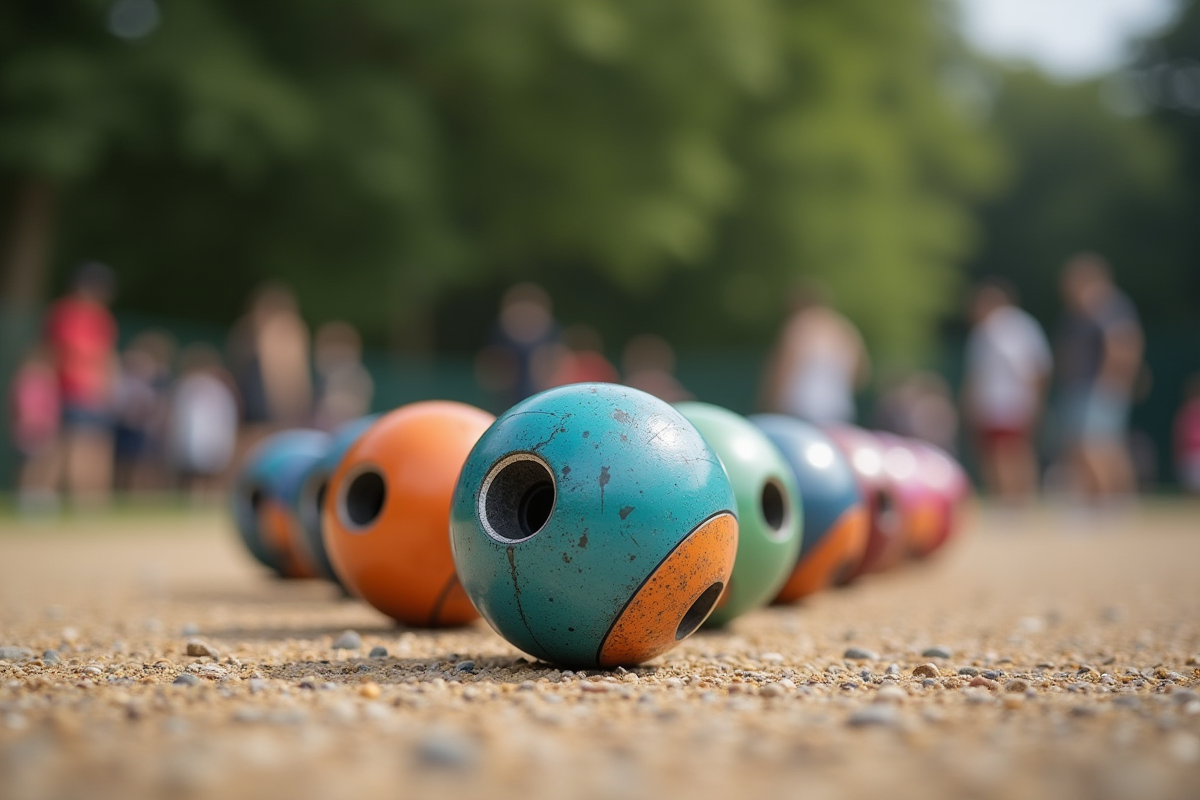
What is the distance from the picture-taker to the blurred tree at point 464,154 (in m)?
19.1

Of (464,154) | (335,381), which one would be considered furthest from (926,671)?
(464,154)

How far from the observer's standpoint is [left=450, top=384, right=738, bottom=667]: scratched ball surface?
4.03m

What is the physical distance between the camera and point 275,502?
7.72 meters

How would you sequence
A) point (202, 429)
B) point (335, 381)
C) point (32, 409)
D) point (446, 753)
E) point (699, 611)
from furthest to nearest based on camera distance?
point (335, 381)
point (32, 409)
point (202, 429)
point (699, 611)
point (446, 753)

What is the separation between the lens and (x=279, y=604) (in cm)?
691

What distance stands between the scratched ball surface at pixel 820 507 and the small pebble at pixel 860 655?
1.52 meters

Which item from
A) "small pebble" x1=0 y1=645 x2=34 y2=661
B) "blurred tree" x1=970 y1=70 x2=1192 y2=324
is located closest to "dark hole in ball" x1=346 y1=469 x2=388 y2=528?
"small pebble" x1=0 y1=645 x2=34 y2=661

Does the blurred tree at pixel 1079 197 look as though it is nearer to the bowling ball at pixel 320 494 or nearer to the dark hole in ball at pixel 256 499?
the dark hole in ball at pixel 256 499

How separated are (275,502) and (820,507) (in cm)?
376

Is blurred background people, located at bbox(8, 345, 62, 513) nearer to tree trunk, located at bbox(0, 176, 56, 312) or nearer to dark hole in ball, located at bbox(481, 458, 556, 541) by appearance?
tree trunk, located at bbox(0, 176, 56, 312)

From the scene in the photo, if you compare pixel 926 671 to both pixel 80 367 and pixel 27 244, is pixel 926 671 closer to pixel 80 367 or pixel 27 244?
pixel 80 367

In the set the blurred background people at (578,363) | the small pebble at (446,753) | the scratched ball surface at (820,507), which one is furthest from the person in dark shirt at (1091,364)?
the small pebble at (446,753)

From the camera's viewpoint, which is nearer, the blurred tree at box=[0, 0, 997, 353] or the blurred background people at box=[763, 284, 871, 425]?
→ the blurred background people at box=[763, 284, 871, 425]

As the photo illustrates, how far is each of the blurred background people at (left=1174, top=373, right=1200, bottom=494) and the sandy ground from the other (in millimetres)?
21097
